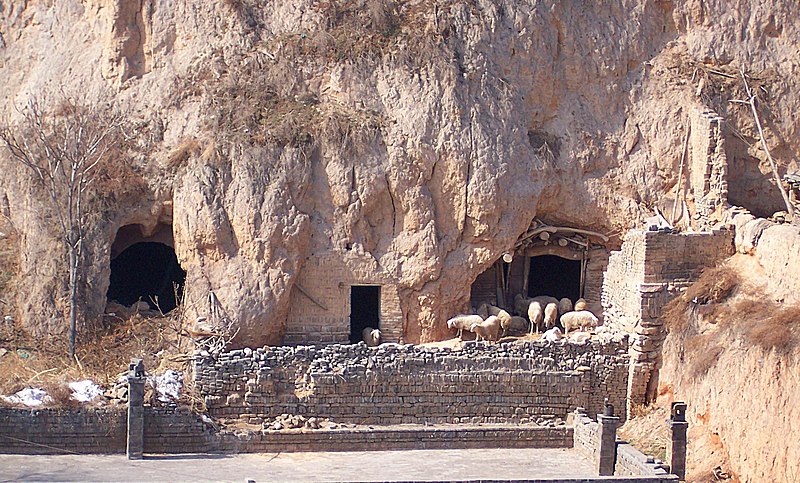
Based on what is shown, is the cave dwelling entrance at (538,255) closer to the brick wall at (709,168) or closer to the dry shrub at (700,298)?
the brick wall at (709,168)

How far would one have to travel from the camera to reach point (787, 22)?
28859 mm

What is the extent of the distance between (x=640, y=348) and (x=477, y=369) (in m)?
2.63

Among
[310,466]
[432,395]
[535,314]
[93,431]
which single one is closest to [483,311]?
[535,314]

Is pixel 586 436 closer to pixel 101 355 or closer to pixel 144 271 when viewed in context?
pixel 101 355

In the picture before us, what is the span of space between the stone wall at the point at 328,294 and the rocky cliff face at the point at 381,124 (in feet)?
0.69

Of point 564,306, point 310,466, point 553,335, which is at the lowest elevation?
point 310,466

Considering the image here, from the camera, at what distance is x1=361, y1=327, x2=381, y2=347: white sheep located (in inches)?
1048

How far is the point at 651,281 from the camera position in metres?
24.8

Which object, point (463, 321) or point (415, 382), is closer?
point (415, 382)

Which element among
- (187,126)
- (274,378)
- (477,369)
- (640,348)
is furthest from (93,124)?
(640,348)

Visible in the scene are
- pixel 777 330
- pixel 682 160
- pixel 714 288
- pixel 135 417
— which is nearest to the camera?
pixel 777 330

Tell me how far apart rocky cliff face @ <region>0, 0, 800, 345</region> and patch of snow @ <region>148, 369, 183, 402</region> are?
8.25 feet

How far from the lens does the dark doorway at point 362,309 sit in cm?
2778

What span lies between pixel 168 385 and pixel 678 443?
7356 millimetres
